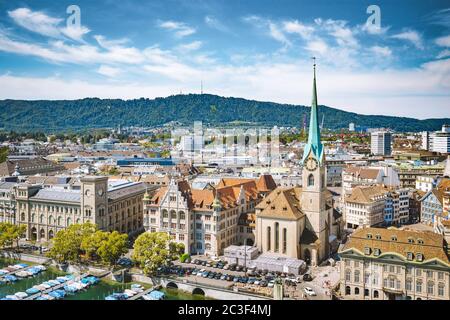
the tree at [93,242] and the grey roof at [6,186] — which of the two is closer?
the tree at [93,242]

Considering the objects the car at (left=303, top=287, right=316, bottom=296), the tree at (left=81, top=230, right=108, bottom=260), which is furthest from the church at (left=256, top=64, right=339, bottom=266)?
the tree at (left=81, top=230, right=108, bottom=260)

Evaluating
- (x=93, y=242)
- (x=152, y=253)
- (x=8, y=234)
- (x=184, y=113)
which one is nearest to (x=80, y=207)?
(x=8, y=234)

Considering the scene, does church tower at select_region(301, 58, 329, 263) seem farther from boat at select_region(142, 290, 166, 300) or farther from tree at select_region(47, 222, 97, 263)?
tree at select_region(47, 222, 97, 263)

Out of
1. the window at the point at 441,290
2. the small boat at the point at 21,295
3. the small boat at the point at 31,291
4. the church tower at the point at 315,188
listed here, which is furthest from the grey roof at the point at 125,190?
the window at the point at 441,290

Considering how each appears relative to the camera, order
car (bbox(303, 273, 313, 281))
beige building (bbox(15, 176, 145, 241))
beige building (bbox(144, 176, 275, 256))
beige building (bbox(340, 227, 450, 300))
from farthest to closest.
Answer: beige building (bbox(15, 176, 145, 241)) < beige building (bbox(144, 176, 275, 256)) < car (bbox(303, 273, 313, 281)) < beige building (bbox(340, 227, 450, 300))

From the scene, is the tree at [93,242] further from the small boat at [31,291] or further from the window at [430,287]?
the window at [430,287]

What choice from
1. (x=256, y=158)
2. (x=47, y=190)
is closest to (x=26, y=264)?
(x=47, y=190)

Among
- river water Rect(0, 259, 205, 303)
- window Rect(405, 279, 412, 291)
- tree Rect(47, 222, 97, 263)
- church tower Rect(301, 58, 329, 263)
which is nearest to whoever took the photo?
window Rect(405, 279, 412, 291)
